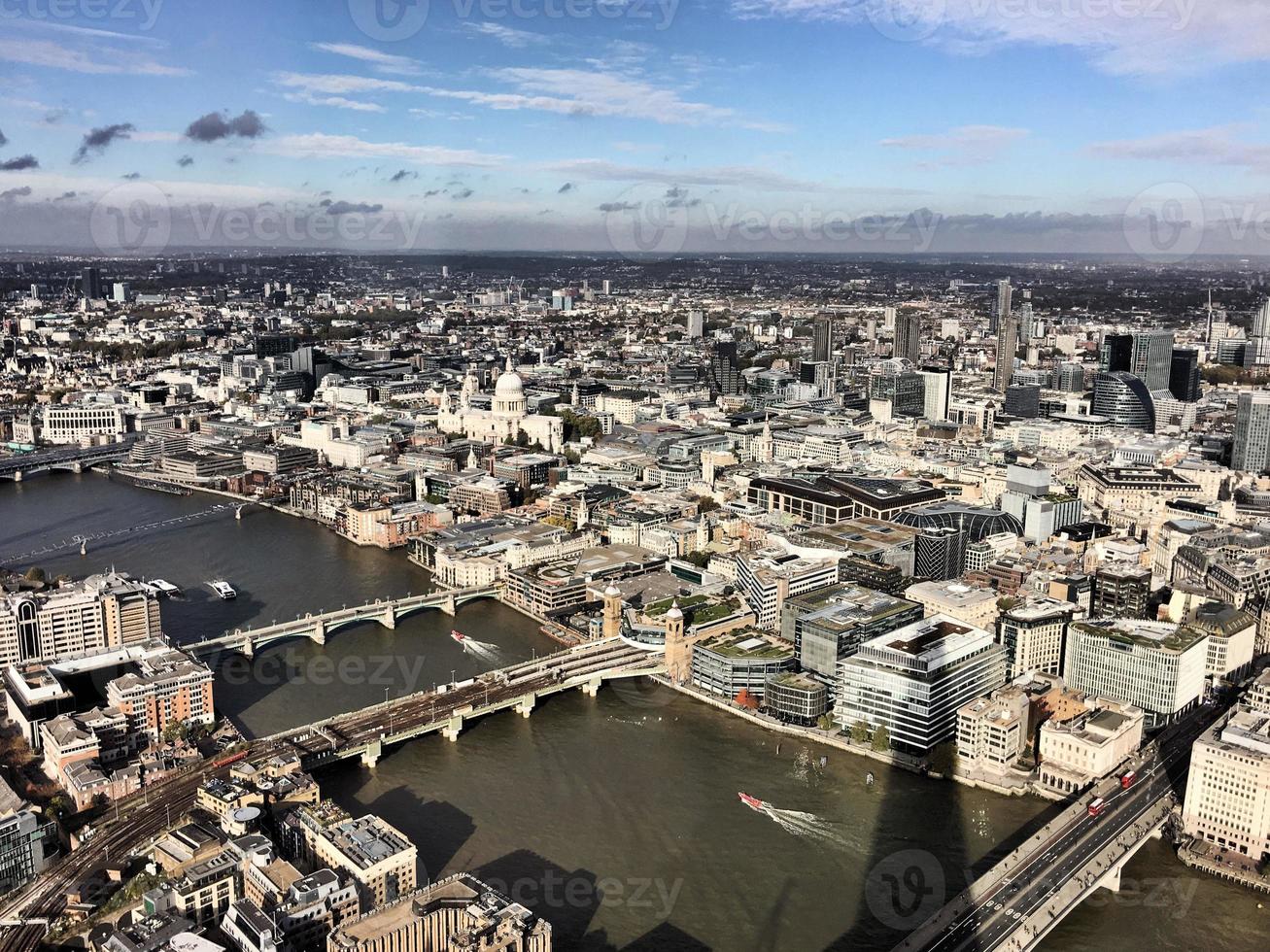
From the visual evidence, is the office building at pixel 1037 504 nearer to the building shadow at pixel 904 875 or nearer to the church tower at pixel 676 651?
the church tower at pixel 676 651

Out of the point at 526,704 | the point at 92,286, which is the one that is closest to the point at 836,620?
the point at 526,704

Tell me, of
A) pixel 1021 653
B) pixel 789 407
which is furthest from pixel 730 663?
pixel 789 407

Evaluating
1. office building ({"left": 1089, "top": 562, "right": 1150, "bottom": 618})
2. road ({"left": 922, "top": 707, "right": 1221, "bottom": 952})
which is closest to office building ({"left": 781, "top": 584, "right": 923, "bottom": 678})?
office building ({"left": 1089, "top": 562, "right": 1150, "bottom": 618})

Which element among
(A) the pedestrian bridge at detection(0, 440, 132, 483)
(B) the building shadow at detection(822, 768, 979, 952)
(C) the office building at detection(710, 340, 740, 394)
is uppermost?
(C) the office building at detection(710, 340, 740, 394)

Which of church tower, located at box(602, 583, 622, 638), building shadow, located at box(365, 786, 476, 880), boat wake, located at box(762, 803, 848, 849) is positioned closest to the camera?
building shadow, located at box(365, 786, 476, 880)

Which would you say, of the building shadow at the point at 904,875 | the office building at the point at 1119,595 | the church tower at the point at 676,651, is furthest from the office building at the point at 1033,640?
the church tower at the point at 676,651

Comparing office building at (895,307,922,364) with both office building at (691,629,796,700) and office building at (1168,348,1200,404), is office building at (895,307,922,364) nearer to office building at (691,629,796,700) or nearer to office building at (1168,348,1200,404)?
office building at (1168,348,1200,404)

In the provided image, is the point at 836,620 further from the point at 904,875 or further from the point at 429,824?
the point at 429,824

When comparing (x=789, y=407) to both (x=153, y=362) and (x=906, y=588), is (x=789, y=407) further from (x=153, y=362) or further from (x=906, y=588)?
(x=153, y=362)
